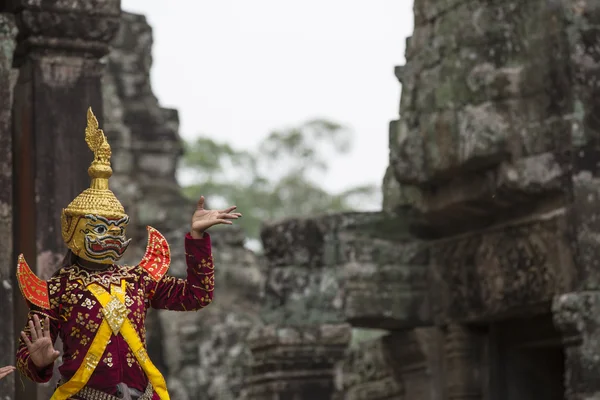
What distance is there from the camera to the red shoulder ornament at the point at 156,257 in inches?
270

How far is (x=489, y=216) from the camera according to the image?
11.4 meters

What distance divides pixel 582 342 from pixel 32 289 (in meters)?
4.36

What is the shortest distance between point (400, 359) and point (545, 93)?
2.64 metres

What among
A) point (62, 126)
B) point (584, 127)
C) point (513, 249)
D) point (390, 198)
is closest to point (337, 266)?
point (390, 198)

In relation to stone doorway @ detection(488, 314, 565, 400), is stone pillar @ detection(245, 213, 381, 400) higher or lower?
higher

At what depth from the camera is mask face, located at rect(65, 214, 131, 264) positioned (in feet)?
21.6

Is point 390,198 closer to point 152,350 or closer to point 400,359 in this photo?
point 400,359

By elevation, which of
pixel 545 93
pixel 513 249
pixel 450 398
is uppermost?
pixel 545 93

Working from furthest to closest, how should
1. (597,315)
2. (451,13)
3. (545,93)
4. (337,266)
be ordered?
(337,266) < (451,13) < (545,93) < (597,315)

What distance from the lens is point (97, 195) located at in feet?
21.9

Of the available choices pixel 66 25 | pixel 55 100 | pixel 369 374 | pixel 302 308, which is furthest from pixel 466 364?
pixel 66 25

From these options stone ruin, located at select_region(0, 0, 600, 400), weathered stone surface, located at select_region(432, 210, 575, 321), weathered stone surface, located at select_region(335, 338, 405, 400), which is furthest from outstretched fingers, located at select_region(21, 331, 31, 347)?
weathered stone surface, located at select_region(335, 338, 405, 400)

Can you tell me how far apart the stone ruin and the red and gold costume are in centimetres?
176

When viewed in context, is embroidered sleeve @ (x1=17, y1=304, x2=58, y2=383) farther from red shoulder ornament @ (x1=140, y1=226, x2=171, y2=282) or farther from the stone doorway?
the stone doorway
